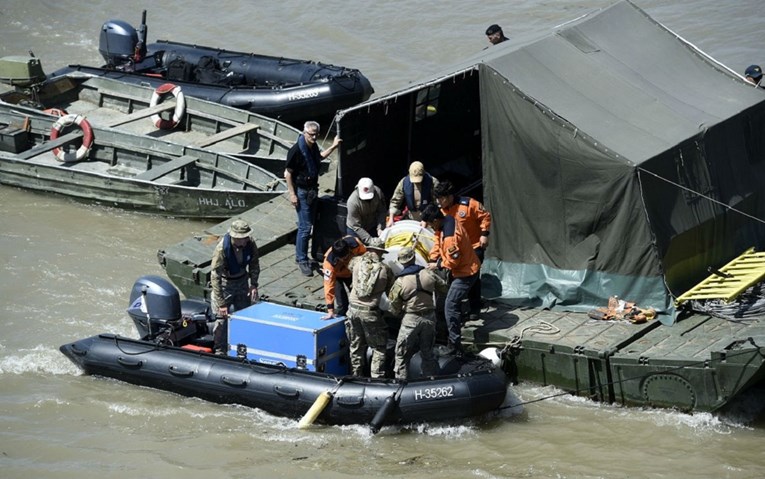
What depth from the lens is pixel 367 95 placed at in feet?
66.9

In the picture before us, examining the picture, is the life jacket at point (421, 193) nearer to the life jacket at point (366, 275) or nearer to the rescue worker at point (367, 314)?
the rescue worker at point (367, 314)

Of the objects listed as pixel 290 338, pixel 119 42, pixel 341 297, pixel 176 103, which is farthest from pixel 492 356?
pixel 119 42

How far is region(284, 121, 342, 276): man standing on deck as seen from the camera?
535 inches

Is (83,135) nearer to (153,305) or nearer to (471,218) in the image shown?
(153,305)

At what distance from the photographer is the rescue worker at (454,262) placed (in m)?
11.9

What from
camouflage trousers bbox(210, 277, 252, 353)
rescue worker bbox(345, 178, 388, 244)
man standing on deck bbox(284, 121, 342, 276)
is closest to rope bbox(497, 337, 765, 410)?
rescue worker bbox(345, 178, 388, 244)

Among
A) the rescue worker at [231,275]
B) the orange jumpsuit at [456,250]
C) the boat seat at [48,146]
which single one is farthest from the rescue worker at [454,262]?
the boat seat at [48,146]

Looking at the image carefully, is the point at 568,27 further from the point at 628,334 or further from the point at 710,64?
the point at 628,334

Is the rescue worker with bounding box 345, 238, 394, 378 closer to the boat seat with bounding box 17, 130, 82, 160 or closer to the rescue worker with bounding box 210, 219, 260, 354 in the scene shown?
the rescue worker with bounding box 210, 219, 260, 354

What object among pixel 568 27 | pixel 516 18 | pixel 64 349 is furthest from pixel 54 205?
pixel 516 18

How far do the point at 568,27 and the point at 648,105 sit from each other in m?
→ 1.51

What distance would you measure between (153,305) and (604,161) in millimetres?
4756

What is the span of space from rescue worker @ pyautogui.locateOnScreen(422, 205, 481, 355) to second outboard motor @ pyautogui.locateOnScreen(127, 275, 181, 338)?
8.74ft

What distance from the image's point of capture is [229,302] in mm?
12617
